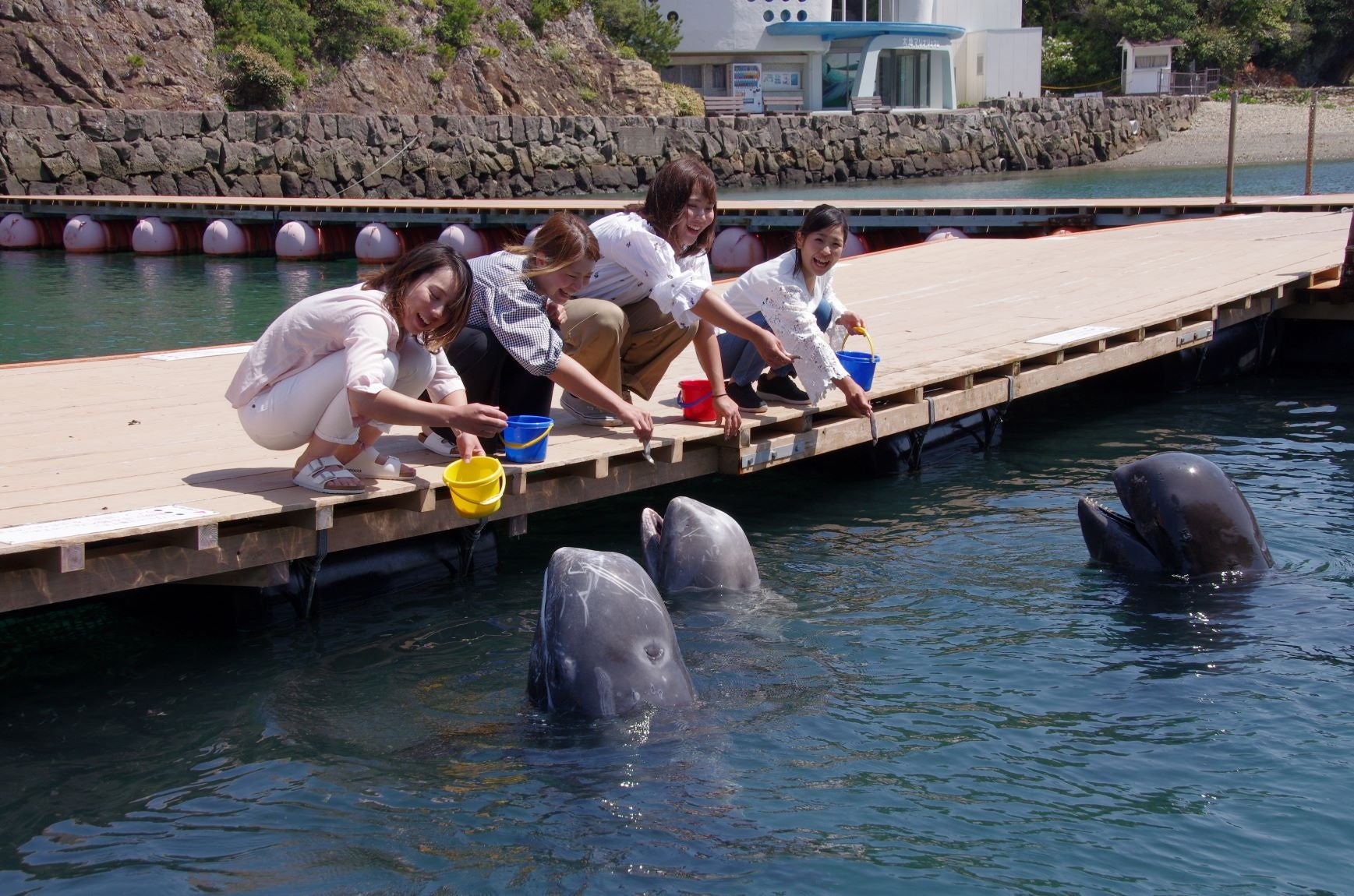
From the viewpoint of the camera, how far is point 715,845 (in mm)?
3707

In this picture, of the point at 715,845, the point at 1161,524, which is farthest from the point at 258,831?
the point at 1161,524

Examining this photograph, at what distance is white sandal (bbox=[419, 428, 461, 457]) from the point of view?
5.90 m

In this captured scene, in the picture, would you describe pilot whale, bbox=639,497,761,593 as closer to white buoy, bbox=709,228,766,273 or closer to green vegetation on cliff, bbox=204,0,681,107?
white buoy, bbox=709,228,766,273

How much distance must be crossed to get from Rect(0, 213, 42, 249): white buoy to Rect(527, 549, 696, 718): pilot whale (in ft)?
75.3

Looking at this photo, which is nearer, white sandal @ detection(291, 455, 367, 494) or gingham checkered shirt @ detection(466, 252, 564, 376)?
white sandal @ detection(291, 455, 367, 494)

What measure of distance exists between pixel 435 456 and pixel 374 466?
23.7 inches

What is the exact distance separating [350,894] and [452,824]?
40 cm

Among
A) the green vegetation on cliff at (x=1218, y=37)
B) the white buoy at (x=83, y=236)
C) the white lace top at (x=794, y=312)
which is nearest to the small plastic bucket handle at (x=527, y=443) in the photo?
the white lace top at (x=794, y=312)

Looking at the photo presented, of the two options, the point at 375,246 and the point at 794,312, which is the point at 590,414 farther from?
the point at 375,246

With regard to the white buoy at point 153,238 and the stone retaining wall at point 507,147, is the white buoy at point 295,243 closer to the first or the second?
the white buoy at point 153,238

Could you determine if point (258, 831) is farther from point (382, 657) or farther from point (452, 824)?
point (382, 657)

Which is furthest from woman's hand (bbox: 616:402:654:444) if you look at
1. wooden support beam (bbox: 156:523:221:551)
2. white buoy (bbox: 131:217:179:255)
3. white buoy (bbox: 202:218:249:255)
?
white buoy (bbox: 131:217:179:255)

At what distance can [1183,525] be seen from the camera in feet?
19.5

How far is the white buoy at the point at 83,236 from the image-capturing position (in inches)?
929
